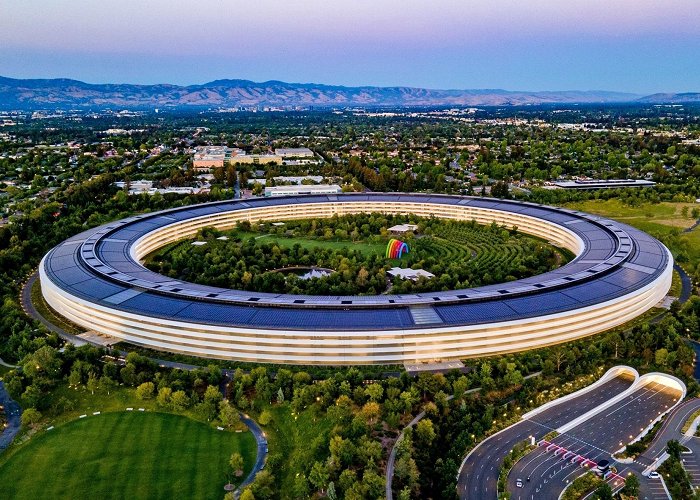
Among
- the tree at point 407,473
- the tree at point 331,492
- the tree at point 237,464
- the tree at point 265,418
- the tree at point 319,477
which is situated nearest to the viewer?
the tree at point 331,492

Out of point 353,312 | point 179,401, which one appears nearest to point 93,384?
point 179,401

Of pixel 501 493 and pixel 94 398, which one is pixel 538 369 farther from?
pixel 94 398

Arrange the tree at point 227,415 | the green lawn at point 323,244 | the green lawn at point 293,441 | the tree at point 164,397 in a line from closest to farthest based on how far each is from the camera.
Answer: the green lawn at point 293,441 → the tree at point 227,415 → the tree at point 164,397 → the green lawn at point 323,244

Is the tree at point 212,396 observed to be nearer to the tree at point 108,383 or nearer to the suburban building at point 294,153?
the tree at point 108,383

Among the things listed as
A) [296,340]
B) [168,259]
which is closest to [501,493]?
[296,340]

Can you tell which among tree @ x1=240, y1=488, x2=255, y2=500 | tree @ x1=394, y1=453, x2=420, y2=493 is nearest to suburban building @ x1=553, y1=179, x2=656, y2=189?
tree @ x1=394, y1=453, x2=420, y2=493

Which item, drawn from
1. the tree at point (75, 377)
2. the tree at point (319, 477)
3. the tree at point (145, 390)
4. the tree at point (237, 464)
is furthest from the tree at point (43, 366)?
the tree at point (319, 477)

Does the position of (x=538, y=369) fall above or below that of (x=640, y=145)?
below
